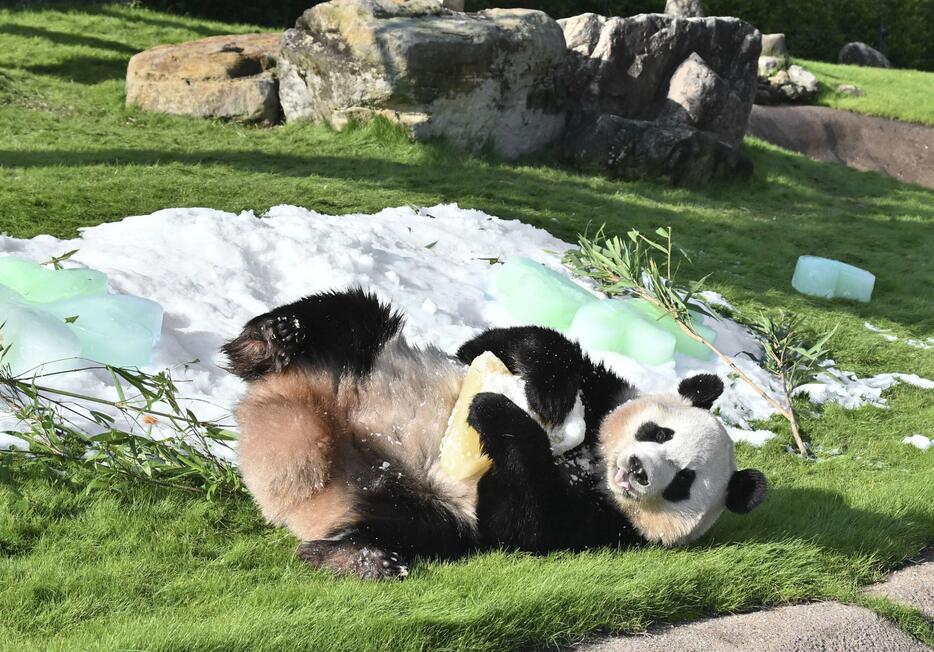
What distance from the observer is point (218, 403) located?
3521 mm

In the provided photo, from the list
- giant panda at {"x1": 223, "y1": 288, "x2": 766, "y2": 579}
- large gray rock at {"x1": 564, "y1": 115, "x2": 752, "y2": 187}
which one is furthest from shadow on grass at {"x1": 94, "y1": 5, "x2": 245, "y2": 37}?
giant panda at {"x1": 223, "y1": 288, "x2": 766, "y2": 579}

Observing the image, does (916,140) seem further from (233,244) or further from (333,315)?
(333,315)

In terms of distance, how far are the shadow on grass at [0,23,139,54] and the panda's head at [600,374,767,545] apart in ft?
35.0

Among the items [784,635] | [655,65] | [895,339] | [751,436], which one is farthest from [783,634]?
[655,65]

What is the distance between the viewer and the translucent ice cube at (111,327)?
11.5 feet

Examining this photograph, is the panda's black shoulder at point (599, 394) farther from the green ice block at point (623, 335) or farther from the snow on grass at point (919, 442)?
the snow on grass at point (919, 442)

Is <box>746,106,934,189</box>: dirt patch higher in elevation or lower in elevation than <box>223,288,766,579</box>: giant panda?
lower

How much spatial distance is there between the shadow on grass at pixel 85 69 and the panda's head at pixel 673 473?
922cm

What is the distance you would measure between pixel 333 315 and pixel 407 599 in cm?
99

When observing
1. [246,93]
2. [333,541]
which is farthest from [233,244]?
[246,93]

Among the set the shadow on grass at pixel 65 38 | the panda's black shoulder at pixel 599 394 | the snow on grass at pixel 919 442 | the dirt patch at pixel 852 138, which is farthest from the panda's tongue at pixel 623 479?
the dirt patch at pixel 852 138

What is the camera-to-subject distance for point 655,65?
11.4 m

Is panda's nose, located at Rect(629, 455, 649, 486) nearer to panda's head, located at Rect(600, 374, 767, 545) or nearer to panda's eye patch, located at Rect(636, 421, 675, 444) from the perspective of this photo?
panda's head, located at Rect(600, 374, 767, 545)

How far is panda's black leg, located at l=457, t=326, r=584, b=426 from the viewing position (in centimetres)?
269
